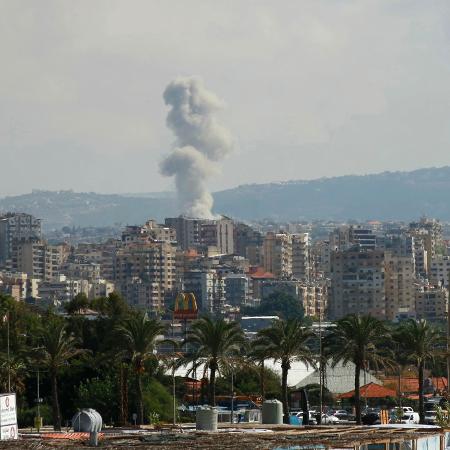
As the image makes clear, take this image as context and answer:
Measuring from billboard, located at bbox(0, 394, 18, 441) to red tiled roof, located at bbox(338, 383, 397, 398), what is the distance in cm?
5857

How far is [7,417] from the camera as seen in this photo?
31.8 meters

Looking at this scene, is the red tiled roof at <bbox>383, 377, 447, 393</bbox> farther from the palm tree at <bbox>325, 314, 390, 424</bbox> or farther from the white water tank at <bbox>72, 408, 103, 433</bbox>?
the white water tank at <bbox>72, 408, 103, 433</bbox>

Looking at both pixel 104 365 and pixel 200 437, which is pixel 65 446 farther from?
pixel 104 365

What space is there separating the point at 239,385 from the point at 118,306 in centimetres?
854

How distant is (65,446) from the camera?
2923cm

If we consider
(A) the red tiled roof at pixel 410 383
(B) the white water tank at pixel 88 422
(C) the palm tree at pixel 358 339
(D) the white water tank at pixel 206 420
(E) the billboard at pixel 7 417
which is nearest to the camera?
(B) the white water tank at pixel 88 422

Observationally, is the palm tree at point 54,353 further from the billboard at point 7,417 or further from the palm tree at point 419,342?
the billboard at point 7,417

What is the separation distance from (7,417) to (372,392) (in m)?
60.9

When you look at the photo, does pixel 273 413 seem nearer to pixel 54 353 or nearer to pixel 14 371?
pixel 54 353

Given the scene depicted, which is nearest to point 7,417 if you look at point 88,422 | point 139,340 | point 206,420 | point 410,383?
point 88,422

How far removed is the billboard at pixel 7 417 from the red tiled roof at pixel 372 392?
5857 centimetres

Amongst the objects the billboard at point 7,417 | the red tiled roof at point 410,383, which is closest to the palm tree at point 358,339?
the red tiled roof at point 410,383

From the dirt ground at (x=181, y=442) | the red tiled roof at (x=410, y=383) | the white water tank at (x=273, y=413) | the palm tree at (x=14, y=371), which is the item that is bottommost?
the red tiled roof at (x=410, y=383)

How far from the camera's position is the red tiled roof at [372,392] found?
9006 centimetres
